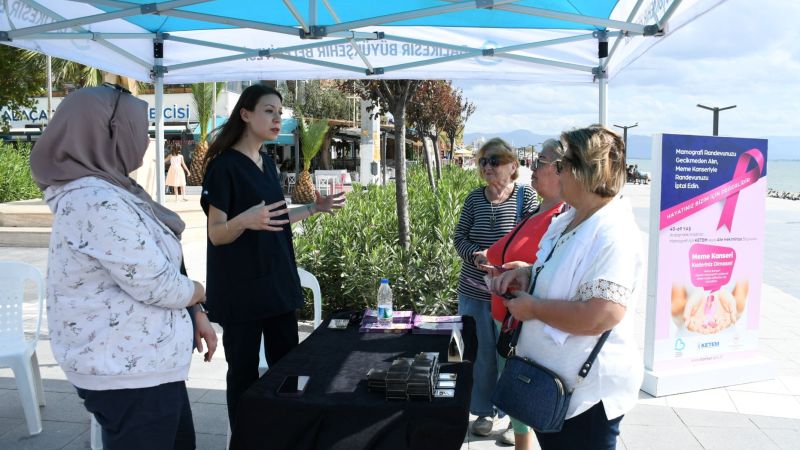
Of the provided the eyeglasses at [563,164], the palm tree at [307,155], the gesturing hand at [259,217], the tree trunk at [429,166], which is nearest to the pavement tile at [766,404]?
the eyeglasses at [563,164]

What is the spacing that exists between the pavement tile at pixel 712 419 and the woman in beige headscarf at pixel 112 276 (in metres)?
3.31

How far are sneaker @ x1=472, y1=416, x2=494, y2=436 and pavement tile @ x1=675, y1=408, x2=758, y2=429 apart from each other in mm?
1305

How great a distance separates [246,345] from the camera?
9.13 feet

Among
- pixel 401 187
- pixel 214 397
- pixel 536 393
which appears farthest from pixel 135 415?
pixel 401 187

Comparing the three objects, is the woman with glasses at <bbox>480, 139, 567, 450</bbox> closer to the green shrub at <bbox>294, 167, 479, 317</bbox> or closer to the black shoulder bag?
the black shoulder bag

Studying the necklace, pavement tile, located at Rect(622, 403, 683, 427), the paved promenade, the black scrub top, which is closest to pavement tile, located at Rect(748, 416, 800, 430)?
the paved promenade

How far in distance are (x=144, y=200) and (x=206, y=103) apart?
92.6 feet

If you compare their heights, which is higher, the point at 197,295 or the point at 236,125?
the point at 236,125

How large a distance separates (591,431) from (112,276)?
Answer: 60.9 inches

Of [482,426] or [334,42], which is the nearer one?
[482,426]

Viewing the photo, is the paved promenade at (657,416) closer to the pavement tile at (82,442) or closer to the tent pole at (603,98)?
the pavement tile at (82,442)

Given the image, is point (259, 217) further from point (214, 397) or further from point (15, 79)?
point (15, 79)

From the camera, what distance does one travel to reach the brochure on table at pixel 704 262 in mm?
4266

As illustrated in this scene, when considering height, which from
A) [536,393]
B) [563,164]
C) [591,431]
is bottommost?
[591,431]
